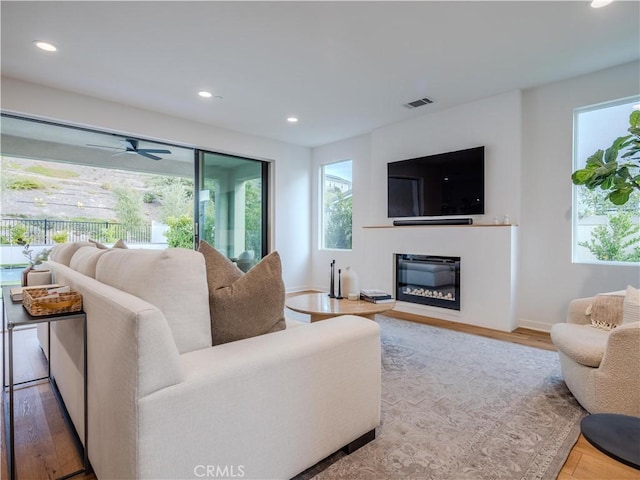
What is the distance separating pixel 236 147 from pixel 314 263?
2.43 meters

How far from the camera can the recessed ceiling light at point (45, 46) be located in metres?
2.74

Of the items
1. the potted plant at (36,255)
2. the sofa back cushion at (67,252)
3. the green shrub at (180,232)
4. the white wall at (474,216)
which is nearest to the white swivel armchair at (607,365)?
the white wall at (474,216)

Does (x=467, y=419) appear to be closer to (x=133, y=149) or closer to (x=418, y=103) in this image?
(x=418, y=103)

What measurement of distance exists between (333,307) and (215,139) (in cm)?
346

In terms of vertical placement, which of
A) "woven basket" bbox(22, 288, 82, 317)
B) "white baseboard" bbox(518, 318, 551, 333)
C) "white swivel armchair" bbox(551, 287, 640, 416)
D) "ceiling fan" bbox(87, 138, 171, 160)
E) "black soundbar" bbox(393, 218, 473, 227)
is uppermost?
"ceiling fan" bbox(87, 138, 171, 160)

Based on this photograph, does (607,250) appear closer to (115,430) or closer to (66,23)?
(115,430)

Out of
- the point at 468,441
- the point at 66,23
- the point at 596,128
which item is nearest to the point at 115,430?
the point at 468,441

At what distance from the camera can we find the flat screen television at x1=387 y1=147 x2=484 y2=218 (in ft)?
12.8

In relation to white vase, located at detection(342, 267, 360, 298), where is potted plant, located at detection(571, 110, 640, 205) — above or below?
above

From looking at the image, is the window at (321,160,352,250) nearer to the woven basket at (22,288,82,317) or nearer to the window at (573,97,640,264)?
the window at (573,97,640,264)

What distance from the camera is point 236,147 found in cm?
515

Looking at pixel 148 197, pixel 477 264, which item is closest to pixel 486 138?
pixel 477 264

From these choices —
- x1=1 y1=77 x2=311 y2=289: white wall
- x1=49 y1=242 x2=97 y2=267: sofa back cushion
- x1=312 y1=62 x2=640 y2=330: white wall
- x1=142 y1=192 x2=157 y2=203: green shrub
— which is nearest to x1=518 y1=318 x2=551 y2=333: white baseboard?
x1=312 y1=62 x2=640 y2=330: white wall

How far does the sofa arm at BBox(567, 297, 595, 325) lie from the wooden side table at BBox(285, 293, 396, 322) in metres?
1.29
